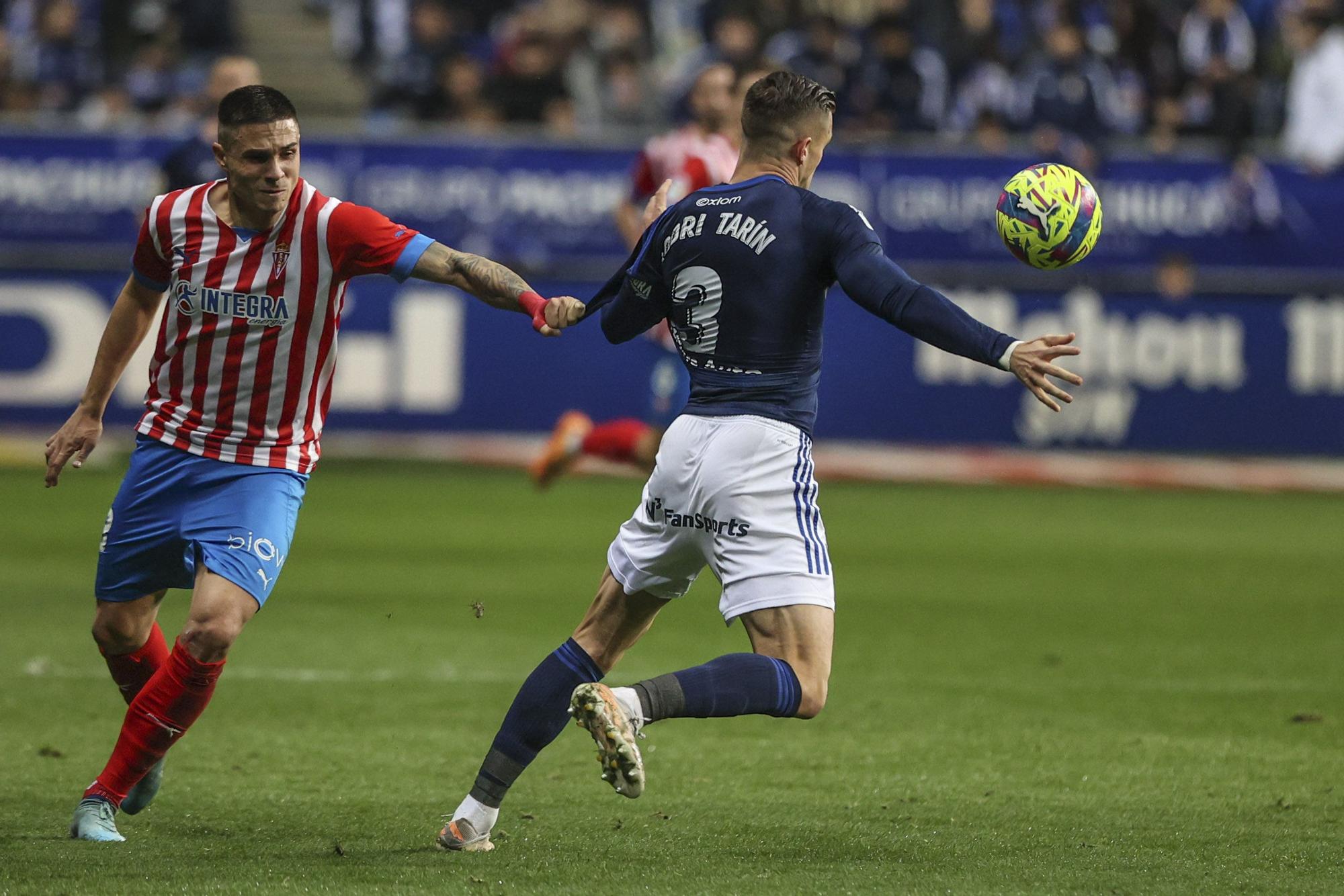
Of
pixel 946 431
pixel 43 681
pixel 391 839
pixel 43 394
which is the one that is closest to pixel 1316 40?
pixel 946 431

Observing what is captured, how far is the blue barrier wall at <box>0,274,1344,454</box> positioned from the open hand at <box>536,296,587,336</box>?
10.7 m

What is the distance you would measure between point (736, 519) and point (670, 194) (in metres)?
5.10

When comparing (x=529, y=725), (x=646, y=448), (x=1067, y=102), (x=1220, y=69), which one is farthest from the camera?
(x=1220, y=69)

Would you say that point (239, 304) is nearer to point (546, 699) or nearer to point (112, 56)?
point (546, 699)

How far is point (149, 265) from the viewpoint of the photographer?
213 inches

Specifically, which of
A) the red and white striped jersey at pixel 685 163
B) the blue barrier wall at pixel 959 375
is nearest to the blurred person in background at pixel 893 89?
the blue barrier wall at pixel 959 375

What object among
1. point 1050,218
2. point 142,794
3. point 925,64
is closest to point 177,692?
point 142,794

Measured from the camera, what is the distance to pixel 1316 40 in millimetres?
19125

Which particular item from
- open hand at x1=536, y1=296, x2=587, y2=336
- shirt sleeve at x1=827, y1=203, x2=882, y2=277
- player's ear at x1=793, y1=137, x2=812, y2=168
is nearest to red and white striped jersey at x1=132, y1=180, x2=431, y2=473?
open hand at x1=536, y1=296, x2=587, y2=336

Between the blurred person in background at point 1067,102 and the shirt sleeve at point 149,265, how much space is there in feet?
43.2

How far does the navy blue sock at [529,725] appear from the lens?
4.97 meters

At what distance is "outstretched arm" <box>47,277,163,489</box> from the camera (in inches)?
216

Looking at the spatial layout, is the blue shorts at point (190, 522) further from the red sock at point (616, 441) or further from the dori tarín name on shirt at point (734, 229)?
the red sock at point (616, 441)

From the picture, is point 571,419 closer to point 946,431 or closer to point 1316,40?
point 946,431
